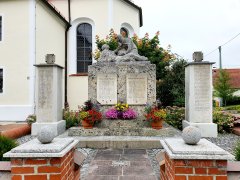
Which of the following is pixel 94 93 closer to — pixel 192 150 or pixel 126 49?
pixel 126 49

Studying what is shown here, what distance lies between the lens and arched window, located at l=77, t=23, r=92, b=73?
1845 centimetres

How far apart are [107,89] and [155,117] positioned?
203 cm

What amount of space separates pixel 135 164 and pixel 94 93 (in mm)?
4163

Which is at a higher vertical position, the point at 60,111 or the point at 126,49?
the point at 126,49

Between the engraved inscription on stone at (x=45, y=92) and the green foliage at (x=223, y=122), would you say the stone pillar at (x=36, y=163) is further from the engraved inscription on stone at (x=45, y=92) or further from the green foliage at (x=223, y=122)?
the green foliage at (x=223, y=122)

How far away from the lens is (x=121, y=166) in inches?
198

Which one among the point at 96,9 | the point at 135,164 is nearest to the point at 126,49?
the point at 135,164

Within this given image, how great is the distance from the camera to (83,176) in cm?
448

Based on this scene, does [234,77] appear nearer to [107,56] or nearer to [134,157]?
[107,56]

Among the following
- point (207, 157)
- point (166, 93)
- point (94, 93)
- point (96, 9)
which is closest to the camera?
point (207, 157)

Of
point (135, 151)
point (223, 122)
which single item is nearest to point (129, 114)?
point (135, 151)

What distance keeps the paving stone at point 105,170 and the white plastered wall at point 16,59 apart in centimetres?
905

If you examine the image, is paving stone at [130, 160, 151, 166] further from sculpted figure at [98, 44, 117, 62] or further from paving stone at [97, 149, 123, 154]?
sculpted figure at [98, 44, 117, 62]

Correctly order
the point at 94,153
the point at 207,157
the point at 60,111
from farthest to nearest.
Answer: the point at 60,111
the point at 94,153
the point at 207,157
